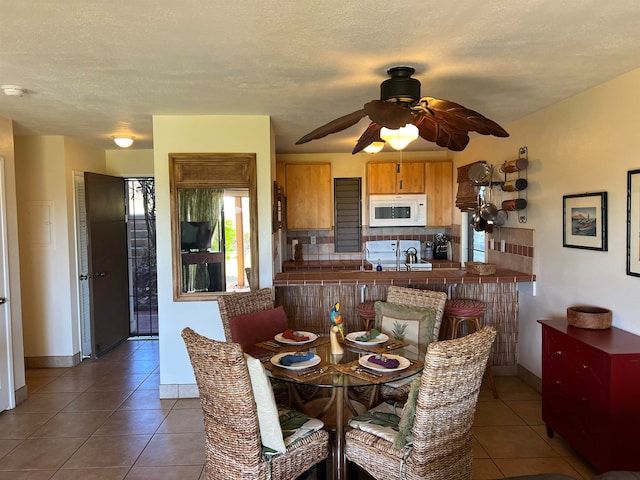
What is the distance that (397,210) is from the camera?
18.7ft

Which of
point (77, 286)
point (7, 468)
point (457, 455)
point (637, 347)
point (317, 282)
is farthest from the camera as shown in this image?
point (77, 286)

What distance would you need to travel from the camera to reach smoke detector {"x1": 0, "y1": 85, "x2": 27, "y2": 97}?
2797 mm

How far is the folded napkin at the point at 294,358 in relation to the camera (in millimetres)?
2338

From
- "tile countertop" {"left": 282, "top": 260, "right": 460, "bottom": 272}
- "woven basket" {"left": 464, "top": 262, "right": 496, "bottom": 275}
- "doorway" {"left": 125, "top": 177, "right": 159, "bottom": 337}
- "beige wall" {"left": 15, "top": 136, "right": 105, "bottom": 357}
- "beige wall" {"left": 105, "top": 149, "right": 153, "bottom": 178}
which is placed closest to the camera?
"woven basket" {"left": 464, "top": 262, "right": 496, "bottom": 275}

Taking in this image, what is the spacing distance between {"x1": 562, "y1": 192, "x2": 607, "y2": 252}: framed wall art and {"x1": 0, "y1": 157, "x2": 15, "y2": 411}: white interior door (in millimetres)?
4357

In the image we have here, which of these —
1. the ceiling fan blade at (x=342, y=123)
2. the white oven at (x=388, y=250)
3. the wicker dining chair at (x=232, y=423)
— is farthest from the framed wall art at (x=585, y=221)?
the white oven at (x=388, y=250)

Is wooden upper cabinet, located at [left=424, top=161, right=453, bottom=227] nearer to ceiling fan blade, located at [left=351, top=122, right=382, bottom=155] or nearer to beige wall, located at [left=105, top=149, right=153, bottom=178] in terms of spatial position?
ceiling fan blade, located at [left=351, top=122, right=382, bottom=155]

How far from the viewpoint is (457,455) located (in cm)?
210

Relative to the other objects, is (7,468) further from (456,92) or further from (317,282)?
(456,92)

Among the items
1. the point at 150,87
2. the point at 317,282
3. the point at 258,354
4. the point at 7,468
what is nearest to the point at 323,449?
the point at 258,354

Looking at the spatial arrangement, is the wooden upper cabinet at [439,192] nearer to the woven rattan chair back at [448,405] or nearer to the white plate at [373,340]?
the white plate at [373,340]

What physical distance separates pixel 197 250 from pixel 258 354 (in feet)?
5.05

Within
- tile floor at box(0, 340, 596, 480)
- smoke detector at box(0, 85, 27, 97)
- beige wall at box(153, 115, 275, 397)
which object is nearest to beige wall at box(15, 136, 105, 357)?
tile floor at box(0, 340, 596, 480)

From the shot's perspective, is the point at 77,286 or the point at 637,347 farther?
the point at 77,286
